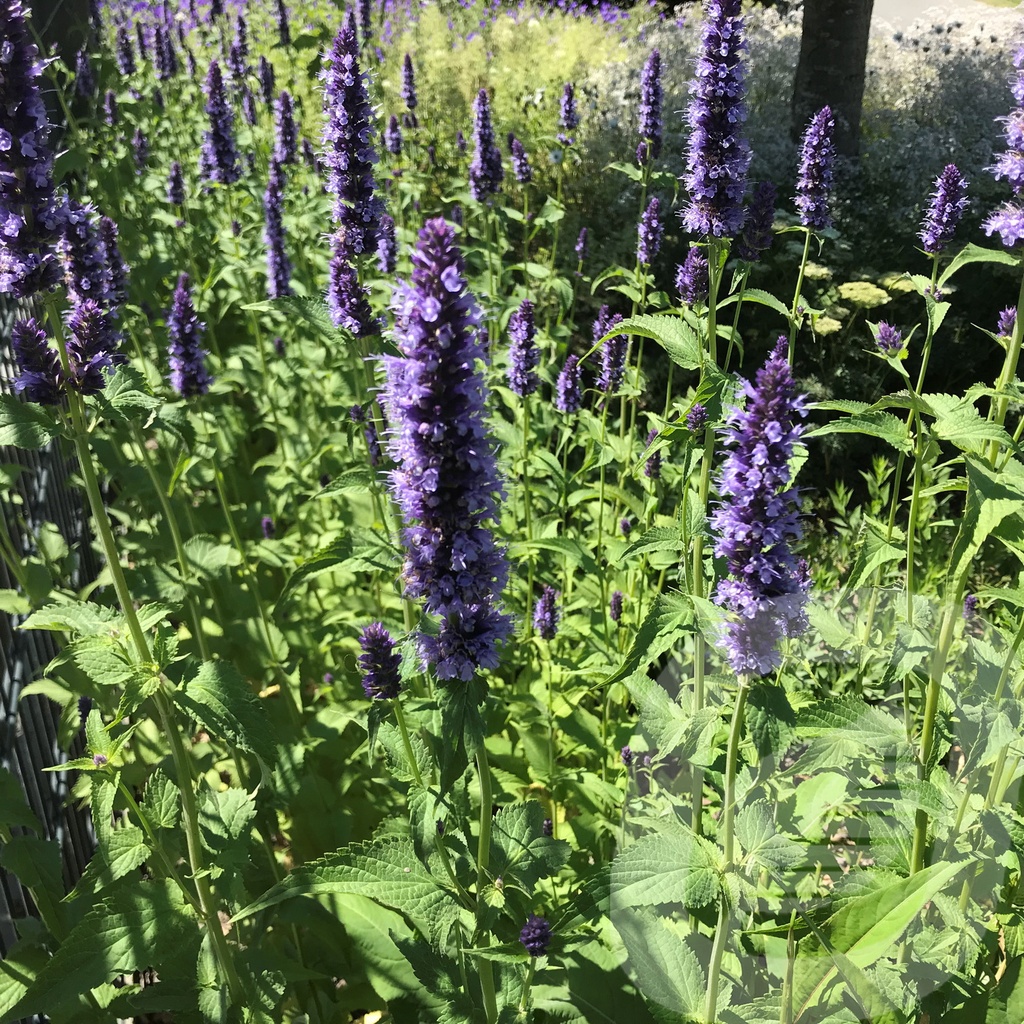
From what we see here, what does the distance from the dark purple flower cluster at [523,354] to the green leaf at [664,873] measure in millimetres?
2363

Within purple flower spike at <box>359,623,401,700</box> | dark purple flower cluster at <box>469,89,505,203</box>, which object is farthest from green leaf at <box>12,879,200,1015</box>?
dark purple flower cluster at <box>469,89,505,203</box>

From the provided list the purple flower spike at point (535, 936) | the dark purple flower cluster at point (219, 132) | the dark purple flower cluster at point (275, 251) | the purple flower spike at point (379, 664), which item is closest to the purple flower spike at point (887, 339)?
the purple flower spike at point (379, 664)

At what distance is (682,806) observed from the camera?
3084 mm

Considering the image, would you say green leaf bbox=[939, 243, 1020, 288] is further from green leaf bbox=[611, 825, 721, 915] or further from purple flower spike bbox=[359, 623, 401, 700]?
purple flower spike bbox=[359, 623, 401, 700]

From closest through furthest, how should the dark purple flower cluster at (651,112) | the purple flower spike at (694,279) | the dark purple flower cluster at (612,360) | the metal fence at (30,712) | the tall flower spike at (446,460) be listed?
the tall flower spike at (446,460), the purple flower spike at (694,279), the metal fence at (30,712), the dark purple flower cluster at (612,360), the dark purple flower cluster at (651,112)

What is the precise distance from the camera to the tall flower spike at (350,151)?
9.93 ft

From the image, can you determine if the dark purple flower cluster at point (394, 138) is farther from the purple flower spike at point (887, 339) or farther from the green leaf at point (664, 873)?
the green leaf at point (664, 873)

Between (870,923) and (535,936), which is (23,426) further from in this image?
(870,923)

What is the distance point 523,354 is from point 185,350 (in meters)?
1.65

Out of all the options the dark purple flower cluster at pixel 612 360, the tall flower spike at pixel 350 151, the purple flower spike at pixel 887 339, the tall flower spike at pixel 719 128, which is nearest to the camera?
the tall flower spike at pixel 719 128

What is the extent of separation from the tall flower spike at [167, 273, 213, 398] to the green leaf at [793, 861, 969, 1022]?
140 inches

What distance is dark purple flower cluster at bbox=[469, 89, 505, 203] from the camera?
17.3 ft

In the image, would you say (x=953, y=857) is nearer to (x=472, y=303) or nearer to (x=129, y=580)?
(x=472, y=303)

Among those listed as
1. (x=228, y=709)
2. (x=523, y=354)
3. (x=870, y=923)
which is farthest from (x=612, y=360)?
(x=870, y=923)
